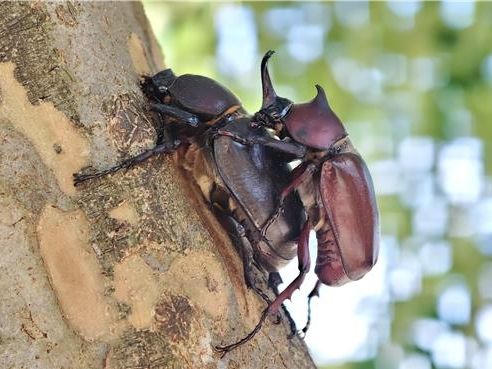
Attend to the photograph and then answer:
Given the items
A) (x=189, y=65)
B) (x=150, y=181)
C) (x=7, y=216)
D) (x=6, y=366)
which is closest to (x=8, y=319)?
(x=6, y=366)

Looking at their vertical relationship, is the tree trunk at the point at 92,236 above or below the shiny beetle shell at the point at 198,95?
below

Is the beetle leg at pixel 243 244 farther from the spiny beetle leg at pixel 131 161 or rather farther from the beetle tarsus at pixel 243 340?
the spiny beetle leg at pixel 131 161

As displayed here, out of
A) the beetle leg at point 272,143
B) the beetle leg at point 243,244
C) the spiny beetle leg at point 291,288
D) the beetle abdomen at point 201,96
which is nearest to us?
the spiny beetle leg at point 291,288

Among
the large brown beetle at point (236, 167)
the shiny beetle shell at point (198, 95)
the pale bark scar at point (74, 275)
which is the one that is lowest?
the pale bark scar at point (74, 275)

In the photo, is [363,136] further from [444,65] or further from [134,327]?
[134,327]

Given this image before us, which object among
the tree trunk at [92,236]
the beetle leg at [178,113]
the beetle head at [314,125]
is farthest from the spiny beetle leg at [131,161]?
the beetle head at [314,125]

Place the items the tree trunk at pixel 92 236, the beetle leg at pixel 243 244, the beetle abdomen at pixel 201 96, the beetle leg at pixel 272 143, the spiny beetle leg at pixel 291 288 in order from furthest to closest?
the beetle abdomen at pixel 201 96 → the beetle leg at pixel 272 143 → the beetle leg at pixel 243 244 → the spiny beetle leg at pixel 291 288 → the tree trunk at pixel 92 236

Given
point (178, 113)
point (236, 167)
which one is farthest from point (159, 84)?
point (236, 167)

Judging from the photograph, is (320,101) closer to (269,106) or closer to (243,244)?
(269,106)
